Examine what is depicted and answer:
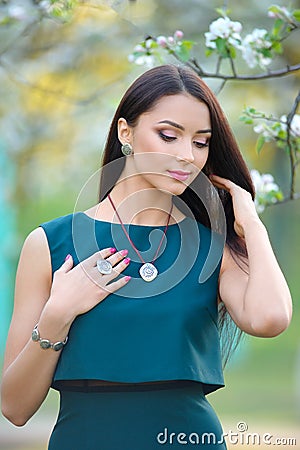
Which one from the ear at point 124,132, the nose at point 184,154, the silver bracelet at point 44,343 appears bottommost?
the silver bracelet at point 44,343

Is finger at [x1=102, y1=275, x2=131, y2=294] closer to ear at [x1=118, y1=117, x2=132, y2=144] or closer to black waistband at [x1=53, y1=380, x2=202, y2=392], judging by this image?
black waistband at [x1=53, y1=380, x2=202, y2=392]

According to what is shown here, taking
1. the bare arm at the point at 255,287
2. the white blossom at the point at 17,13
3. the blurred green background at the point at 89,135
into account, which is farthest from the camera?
the blurred green background at the point at 89,135

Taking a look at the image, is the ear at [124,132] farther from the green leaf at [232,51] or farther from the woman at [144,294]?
the green leaf at [232,51]

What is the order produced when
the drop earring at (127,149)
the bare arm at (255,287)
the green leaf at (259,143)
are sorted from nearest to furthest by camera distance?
the bare arm at (255,287) < the drop earring at (127,149) < the green leaf at (259,143)

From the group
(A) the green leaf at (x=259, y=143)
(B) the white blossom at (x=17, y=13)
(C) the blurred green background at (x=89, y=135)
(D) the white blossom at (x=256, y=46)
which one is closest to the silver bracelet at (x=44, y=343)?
(A) the green leaf at (x=259, y=143)

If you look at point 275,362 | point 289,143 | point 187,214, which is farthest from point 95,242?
point 275,362

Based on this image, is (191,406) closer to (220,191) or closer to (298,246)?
(220,191)

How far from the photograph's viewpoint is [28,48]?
6.33 m

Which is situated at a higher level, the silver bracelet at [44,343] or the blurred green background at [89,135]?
the silver bracelet at [44,343]

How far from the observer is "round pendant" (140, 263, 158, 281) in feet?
5.91

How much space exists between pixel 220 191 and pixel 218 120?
0.66 feet

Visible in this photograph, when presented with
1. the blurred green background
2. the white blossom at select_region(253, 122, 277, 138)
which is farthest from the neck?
the blurred green background

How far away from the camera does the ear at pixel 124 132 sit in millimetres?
1846

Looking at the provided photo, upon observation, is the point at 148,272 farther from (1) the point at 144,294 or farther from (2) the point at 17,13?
(2) the point at 17,13
